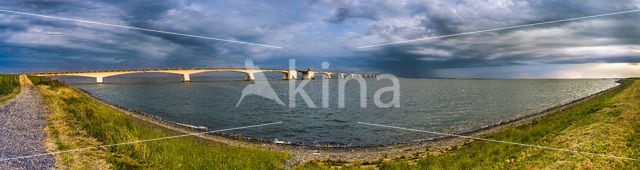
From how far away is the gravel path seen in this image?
8359 millimetres

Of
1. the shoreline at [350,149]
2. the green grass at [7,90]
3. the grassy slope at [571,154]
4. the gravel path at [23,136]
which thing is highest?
the green grass at [7,90]

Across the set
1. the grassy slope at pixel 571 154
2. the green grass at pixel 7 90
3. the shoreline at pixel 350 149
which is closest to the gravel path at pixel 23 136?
the shoreline at pixel 350 149

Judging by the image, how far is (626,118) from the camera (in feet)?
44.0

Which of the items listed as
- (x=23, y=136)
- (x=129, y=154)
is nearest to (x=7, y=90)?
(x=23, y=136)

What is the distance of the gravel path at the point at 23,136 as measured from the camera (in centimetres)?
836

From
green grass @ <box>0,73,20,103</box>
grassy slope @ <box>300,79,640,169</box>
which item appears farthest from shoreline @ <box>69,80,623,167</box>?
green grass @ <box>0,73,20,103</box>

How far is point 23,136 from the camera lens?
1141cm

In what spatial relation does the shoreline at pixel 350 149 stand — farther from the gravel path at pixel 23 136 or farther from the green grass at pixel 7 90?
the green grass at pixel 7 90

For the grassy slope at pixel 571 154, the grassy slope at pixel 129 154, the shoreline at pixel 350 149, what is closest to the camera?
the grassy slope at pixel 571 154

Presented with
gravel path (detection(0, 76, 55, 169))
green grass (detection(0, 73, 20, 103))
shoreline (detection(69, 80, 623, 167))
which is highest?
green grass (detection(0, 73, 20, 103))

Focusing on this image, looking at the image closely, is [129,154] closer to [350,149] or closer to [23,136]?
[23,136]

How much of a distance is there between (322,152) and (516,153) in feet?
31.1

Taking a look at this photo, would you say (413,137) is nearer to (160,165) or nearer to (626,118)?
(626,118)

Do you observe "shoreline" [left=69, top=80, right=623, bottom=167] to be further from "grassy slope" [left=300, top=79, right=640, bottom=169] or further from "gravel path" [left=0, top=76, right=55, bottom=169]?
"gravel path" [left=0, top=76, right=55, bottom=169]
